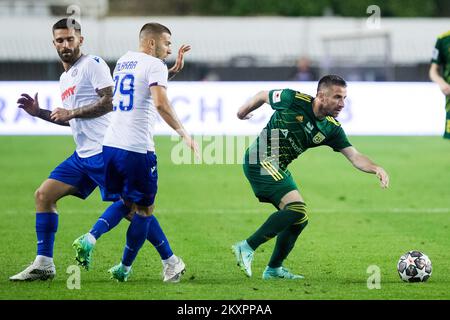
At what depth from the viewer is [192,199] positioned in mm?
14820

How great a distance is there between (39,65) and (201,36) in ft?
26.0

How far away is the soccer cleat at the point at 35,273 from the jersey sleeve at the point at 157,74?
1.78m

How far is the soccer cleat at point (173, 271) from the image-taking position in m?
8.80

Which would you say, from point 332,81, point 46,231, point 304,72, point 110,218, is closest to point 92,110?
point 110,218

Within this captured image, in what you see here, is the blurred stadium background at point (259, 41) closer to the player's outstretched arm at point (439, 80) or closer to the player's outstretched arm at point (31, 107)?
the player's outstretched arm at point (439, 80)

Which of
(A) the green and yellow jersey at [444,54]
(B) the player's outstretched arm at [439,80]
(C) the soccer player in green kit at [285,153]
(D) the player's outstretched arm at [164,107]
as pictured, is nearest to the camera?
(D) the player's outstretched arm at [164,107]

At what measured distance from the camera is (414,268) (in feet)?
29.1

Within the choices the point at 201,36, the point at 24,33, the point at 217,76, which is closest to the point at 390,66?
the point at 217,76

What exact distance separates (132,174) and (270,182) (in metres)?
1.27

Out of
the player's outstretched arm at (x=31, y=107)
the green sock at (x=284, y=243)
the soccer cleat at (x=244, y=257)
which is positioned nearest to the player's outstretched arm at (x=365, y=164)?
the green sock at (x=284, y=243)

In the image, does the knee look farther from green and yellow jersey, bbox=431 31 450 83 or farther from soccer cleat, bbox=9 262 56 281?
green and yellow jersey, bbox=431 31 450 83

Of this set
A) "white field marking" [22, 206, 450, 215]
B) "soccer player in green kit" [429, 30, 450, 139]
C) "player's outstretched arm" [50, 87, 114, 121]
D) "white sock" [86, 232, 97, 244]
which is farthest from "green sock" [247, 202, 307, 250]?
"white field marking" [22, 206, 450, 215]

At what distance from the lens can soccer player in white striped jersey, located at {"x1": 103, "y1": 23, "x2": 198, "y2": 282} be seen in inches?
333
